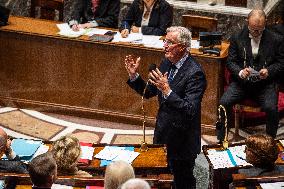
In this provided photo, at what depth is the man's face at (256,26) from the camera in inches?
256

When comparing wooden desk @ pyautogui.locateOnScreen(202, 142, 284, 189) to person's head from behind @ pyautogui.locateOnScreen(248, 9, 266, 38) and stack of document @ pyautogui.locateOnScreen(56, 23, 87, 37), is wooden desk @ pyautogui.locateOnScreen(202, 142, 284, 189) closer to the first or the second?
person's head from behind @ pyautogui.locateOnScreen(248, 9, 266, 38)

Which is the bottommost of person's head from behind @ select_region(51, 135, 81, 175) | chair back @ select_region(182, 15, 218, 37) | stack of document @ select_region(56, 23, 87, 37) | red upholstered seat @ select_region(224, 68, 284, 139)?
red upholstered seat @ select_region(224, 68, 284, 139)

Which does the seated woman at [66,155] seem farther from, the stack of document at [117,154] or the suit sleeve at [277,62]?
the suit sleeve at [277,62]

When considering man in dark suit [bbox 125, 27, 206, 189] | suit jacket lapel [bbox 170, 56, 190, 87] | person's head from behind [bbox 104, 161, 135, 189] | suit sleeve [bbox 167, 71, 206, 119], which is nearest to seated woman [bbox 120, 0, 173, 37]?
man in dark suit [bbox 125, 27, 206, 189]

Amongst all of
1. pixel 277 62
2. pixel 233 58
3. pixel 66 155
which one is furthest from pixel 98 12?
pixel 66 155

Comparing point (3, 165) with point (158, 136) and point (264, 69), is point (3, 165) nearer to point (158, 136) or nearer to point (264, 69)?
point (158, 136)

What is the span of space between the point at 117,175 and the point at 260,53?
11.7 feet

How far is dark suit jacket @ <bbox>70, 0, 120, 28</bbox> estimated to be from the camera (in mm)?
8070

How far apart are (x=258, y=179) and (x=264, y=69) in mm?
2619

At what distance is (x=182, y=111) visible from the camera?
4.69 m

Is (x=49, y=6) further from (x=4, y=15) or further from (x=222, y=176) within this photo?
(x=222, y=176)

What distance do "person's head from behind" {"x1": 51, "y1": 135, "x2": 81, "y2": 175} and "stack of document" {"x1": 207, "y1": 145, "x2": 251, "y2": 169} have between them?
3.96 feet

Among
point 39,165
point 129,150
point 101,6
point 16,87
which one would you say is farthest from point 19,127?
point 39,165

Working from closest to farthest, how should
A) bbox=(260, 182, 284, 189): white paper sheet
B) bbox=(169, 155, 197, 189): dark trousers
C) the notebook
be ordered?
bbox=(260, 182, 284, 189): white paper sheet < bbox=(169, 155, 197, 189): dark trousers < the notebook
